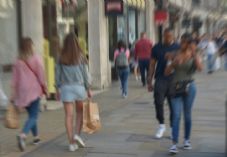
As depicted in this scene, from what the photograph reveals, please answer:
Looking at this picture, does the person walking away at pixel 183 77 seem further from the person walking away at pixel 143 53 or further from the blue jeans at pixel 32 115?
the person walking away at pixel 143 53

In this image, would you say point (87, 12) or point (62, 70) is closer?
point (62, 70)

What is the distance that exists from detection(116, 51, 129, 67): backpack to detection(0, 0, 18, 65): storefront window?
10.2 feet

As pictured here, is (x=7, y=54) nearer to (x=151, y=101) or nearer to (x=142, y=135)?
(x=151, y=101)

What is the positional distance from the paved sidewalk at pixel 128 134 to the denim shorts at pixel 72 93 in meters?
0.78

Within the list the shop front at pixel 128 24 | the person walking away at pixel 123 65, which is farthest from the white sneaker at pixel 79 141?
the shop front at pixel 128 24

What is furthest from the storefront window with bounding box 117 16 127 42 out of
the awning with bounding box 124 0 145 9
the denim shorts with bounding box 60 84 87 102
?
the denim shorts with bounding box 60 84 87 102

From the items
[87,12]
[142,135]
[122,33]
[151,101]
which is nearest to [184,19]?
[122,33]

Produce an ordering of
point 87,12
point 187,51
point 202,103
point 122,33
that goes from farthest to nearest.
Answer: point 122,33
point 87,12
point 202,103
point 187,51

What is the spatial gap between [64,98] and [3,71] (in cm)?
498

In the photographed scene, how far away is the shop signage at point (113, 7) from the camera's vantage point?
18.0 meters

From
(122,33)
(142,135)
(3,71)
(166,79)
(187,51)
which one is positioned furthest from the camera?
(122,33)

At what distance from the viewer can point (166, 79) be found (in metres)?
8.89

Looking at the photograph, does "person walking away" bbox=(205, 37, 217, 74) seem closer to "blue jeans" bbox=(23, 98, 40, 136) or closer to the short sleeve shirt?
the short sleeve shirt

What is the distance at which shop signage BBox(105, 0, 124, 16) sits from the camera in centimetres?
1798
